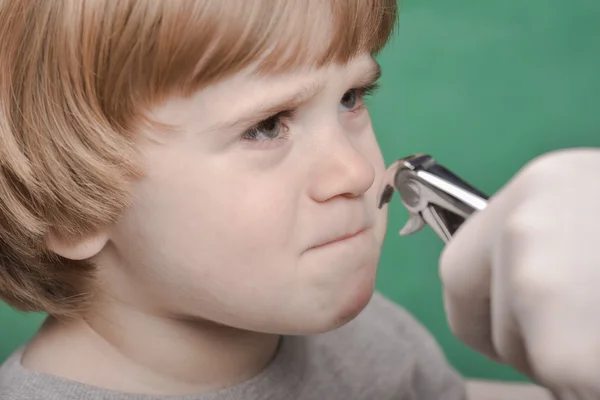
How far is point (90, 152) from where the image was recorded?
1.83 ft

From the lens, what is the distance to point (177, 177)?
558mm

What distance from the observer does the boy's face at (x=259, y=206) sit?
55cm

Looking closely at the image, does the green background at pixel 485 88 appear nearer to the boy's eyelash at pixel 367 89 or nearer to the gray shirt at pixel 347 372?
the gray shirt at pixel 347 372

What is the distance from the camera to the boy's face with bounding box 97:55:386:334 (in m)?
0.55

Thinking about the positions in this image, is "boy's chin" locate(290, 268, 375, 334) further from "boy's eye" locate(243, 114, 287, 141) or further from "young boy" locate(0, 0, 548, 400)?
"boy's eye" locate(243, 114, 287, 141)

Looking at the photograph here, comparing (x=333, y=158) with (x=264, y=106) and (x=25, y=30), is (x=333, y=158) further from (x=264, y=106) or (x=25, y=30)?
(x=25, y=30)

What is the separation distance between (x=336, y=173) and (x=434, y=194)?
88 mm

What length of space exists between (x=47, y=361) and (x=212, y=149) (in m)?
0.24

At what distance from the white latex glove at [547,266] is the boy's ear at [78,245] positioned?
0.28m

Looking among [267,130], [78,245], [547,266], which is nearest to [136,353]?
[78,245]

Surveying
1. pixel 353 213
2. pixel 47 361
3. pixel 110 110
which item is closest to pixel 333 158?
pixel 353 213

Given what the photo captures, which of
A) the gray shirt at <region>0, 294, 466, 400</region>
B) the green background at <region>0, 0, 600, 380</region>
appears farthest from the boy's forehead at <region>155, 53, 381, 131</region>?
the green background at <region>0, 0, 600, 380</region>

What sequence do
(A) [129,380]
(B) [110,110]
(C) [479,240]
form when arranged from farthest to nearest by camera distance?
(A) [129,380]
(B) [110,110]
(C) [479,240]

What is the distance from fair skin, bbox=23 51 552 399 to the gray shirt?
9 cm
